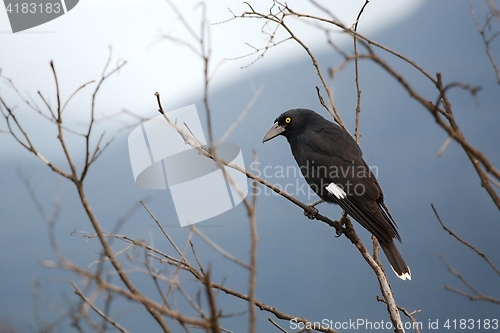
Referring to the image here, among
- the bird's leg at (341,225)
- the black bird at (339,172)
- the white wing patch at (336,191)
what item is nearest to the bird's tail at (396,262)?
the black bird at (339,172)

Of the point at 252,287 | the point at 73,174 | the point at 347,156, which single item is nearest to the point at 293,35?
the point at 347,156

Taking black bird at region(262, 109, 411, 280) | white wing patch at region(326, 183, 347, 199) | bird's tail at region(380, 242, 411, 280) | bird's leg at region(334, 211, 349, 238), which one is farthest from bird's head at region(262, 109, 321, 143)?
bird's tail at region(380, 242, 411, 280)

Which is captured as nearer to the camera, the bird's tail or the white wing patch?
the bird's tail

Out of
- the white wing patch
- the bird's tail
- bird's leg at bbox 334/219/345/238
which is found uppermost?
the white wing patch

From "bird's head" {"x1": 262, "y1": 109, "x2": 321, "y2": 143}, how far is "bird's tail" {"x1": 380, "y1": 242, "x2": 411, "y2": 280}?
0.93 metres

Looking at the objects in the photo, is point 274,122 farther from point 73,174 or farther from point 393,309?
point 73,174

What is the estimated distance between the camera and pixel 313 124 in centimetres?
271

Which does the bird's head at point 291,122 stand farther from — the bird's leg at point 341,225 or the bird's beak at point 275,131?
the bird's leg at point 341,225

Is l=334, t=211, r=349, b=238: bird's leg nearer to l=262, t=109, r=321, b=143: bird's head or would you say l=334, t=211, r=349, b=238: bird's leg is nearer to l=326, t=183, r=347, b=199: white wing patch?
l=326, t=183, r=347, b=199: white wing patch

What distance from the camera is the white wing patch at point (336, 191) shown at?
228 cm

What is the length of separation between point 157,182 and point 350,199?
94 cm

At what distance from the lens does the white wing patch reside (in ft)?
7.47

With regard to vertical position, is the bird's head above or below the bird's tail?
above

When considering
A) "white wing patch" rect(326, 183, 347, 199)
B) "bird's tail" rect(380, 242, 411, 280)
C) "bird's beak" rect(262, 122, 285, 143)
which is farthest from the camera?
"bird's beak" rect(262, 122, 285, 143)
